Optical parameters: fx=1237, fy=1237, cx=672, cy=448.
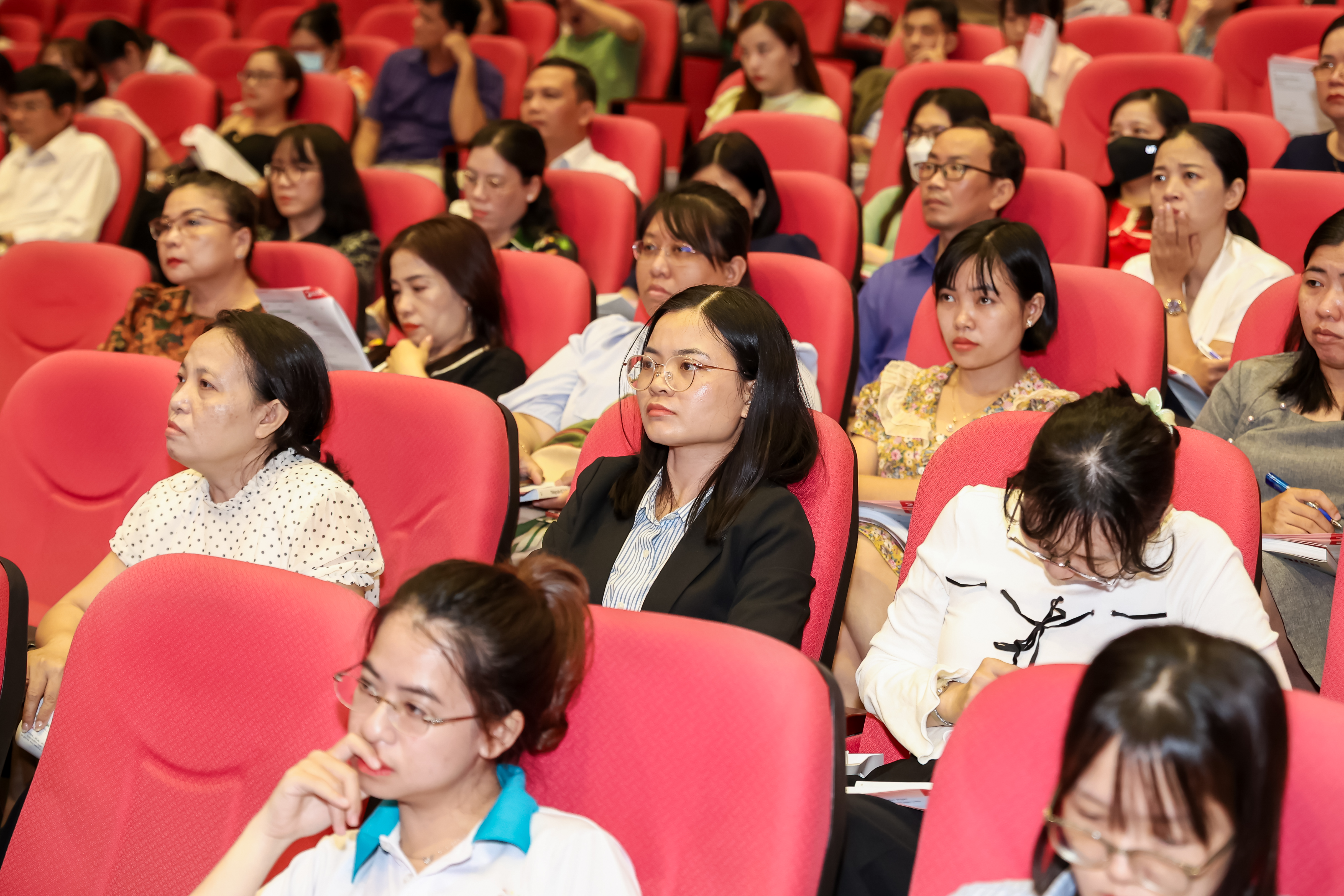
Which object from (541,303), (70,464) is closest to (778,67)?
(541,303)

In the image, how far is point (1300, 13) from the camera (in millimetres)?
4578

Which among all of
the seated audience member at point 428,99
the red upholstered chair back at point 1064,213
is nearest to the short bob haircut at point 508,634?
the red upholstered chair back at point 1064,213

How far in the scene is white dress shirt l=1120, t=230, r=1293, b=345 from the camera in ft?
9.69

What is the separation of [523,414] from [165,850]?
1550mm

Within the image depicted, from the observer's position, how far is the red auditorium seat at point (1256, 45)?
4590mm

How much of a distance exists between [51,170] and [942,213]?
3.27m

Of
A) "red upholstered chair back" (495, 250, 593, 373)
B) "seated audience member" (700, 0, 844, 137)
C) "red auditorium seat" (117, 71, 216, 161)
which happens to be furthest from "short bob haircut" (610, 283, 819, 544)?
"red auditorium seat" (117, 71, 216, 161)

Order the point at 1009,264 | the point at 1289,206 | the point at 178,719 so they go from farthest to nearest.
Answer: the point at 1289,206 < the point at 1009,264 < the point at 178,719

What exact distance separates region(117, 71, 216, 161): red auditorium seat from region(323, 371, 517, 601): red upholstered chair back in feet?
12.0

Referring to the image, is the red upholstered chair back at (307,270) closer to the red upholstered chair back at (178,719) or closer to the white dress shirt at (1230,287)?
the red upholstered chair back at (178,719)

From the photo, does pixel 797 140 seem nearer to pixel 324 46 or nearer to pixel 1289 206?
pixel 1289 206

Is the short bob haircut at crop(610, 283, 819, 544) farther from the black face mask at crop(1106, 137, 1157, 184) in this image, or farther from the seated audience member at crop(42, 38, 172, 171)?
the seated audience member at crop(42, 38, 172, 171)

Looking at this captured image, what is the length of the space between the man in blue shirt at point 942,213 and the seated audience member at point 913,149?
337mm

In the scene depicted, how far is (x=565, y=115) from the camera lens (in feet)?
14.4
